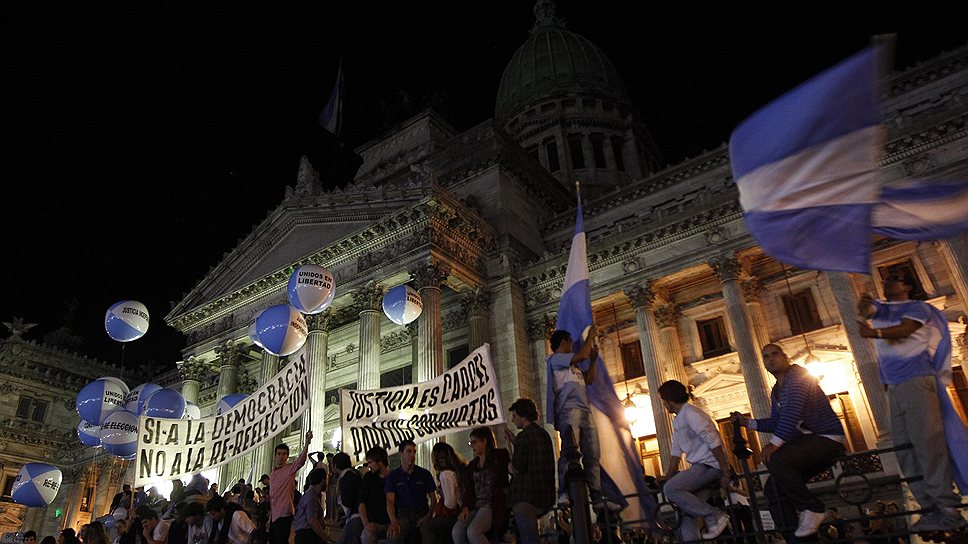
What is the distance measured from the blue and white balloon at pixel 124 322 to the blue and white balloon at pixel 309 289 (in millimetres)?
6650

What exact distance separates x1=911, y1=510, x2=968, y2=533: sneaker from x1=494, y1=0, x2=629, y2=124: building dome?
42.1 meters

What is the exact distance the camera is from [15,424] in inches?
1478

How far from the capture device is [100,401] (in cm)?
1988

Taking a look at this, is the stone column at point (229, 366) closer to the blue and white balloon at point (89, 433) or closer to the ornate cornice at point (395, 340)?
the blue and white balloon at point (89, 433)

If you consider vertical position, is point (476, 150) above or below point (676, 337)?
above

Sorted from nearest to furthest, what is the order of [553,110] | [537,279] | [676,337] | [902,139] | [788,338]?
1. [902,139]
2. [788,338]
3. [676,337]
4. [537,279]
5. [553,110]

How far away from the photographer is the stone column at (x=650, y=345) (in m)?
19.0

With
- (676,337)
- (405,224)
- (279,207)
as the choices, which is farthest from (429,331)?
(279,207)

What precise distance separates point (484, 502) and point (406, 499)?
137 cm

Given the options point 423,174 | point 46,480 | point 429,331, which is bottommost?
point 46,480

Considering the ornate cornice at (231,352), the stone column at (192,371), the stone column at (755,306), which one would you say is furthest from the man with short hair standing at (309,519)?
the stone column at (192,371)

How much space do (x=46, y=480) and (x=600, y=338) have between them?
747 inches

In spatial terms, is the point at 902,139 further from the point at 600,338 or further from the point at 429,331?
the point at 429,331

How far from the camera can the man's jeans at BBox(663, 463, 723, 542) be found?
20.0 ft
